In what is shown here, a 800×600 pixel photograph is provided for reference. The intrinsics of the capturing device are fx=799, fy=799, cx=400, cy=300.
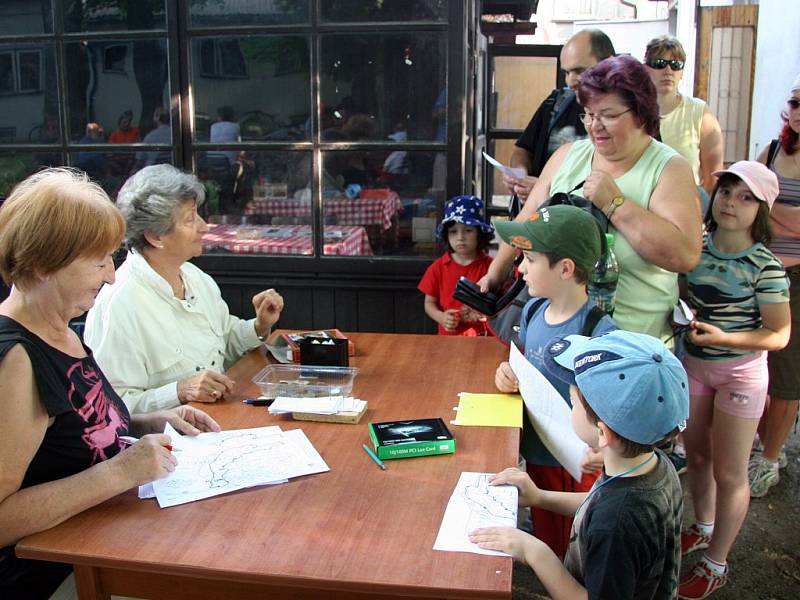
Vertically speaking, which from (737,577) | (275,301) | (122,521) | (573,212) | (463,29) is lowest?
(737,577)

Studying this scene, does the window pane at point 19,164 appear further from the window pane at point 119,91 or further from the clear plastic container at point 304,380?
the clear plastic container at point 304,380

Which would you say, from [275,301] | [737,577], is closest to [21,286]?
[275,301]

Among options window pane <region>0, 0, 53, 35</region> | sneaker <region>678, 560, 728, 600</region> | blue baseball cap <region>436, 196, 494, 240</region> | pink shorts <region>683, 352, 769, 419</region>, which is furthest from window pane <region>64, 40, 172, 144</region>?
sneaker <region>678, 560, 728, 600</region>

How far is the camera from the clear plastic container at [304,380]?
2.29 m

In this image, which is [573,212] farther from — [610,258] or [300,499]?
[300,499]

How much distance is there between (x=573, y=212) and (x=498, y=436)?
0.62 m

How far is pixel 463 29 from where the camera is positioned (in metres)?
3.72

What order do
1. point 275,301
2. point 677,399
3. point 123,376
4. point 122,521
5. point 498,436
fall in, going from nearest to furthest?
point 677,399 < point 122,521 < point 498,436 < point 123,376 < point 275,301

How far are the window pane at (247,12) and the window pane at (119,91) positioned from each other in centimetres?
24

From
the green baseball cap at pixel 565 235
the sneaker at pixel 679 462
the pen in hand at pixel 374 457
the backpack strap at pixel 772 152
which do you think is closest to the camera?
the pen in hand at pixel 374 457

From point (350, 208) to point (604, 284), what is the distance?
1961mm

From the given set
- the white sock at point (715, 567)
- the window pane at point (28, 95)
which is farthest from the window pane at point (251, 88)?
the white sock at point (715, 567)

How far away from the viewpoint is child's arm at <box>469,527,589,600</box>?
1486 mm

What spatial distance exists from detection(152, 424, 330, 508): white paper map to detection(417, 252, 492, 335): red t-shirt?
1.57m
